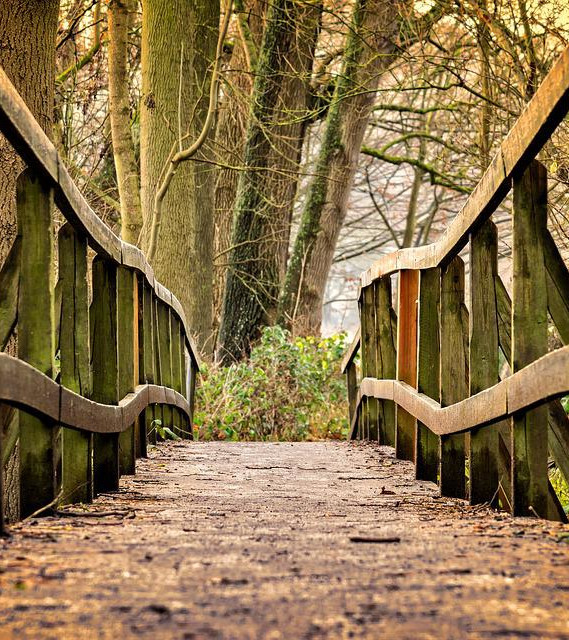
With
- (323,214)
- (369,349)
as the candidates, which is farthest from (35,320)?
(323,214)

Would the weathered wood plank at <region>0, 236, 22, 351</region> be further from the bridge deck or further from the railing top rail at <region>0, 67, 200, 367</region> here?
the bridge deck

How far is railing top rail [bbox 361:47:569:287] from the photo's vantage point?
8.83 ft

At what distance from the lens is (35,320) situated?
3.12 metres

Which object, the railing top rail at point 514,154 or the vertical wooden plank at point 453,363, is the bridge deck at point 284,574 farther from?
the railing top rail at point 514,154

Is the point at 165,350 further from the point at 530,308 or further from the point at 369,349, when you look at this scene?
the point at 530,308

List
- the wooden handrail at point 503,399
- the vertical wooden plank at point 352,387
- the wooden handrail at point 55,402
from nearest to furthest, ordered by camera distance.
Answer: the wooden handrail at point 55,402 → the wooden handrail at point 503,399 → the vertical wooden plank at point 352,387

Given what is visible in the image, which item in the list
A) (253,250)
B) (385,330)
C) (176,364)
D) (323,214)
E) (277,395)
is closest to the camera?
(385,330)

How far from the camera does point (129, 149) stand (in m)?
11.9

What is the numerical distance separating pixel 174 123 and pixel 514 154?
9.96 meters

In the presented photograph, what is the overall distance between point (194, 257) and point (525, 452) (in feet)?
33.2

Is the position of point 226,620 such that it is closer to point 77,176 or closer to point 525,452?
point 525,452

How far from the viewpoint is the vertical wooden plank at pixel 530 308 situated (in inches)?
124

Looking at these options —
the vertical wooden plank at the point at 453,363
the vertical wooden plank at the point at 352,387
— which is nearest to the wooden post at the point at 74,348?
the vertical wooden plank at the point at 453,363

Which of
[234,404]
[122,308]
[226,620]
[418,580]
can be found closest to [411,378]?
[122,308]
